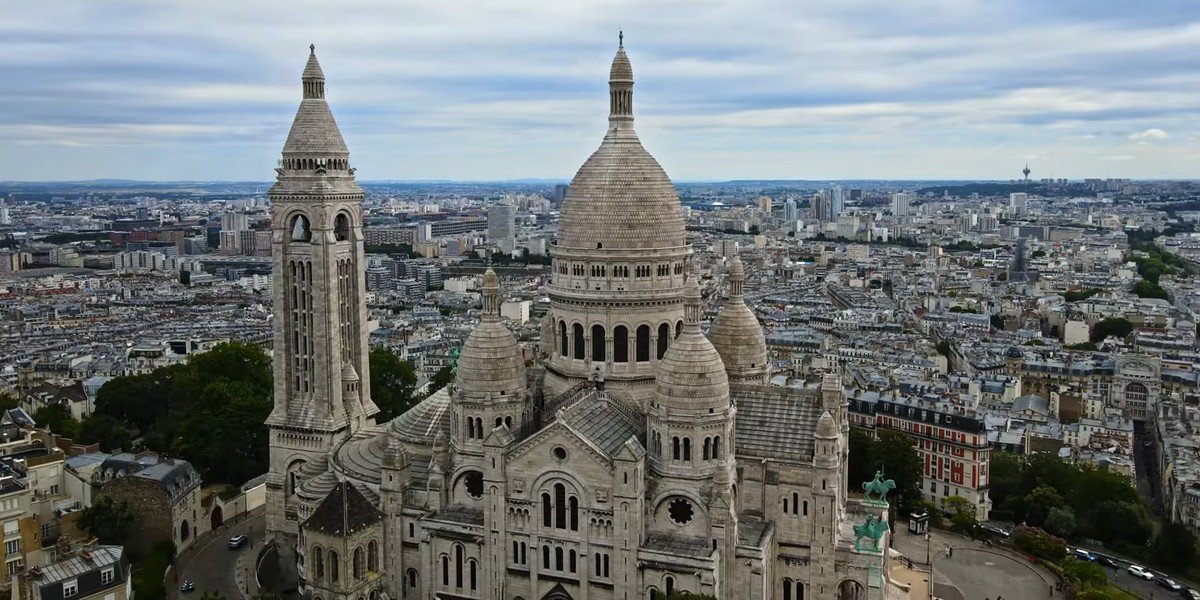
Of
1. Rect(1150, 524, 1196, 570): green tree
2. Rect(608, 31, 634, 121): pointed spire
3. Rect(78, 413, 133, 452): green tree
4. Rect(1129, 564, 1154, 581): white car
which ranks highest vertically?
Rect(608, 31, 634, 121): pointed spire

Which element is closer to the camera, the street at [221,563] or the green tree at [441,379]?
the street at [221,563]

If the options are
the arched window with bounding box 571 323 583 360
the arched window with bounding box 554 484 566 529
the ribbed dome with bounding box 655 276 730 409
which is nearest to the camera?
the ribbed dome with bounding box 655 276 730 409

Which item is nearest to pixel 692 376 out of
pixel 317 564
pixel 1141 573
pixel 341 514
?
pixel 341 514

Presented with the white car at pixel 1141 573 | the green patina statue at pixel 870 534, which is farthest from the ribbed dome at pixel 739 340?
the white car at pixel 1141 573

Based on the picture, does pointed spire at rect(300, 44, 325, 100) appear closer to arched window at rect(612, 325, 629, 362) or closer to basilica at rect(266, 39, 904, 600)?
basilica at rect(266, 39, 904, 600)

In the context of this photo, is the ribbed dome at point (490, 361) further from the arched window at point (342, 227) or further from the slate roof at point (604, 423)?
the arched window at point (342, 227)

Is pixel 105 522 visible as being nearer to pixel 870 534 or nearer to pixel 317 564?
pixel 317 564

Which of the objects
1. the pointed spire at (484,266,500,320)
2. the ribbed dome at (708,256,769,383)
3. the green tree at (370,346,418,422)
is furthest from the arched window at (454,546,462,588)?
the green tree at (370,346,418,422)
